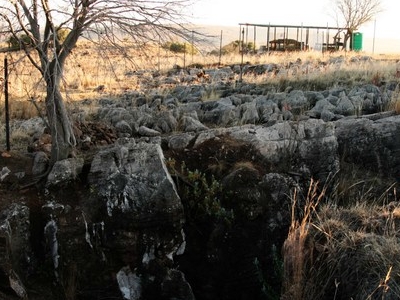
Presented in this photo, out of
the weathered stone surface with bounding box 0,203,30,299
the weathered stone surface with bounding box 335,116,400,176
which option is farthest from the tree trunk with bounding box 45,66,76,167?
the weathered stone surface with bounding box 335,116,400,176

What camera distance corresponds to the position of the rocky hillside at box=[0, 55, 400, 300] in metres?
5.10

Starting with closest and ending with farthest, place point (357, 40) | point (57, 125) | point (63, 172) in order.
→ point (63, 172) → point (57, 125) → point (357, 40)

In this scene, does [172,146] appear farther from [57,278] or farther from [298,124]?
[57,278]

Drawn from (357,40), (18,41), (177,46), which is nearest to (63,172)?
(18,41)

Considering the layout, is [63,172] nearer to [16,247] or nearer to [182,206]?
[16,247]

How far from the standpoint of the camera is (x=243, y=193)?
19.0 feet

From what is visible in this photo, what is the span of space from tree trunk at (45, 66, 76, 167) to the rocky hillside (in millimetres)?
245

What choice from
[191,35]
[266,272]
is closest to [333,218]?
[266,272]

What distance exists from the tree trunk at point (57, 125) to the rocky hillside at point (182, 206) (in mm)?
245

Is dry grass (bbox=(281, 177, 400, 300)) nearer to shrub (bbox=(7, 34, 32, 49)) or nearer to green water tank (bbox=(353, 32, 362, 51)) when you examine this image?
shrub (bbox=(7, 34, 32, 49))

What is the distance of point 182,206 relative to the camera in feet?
18.0

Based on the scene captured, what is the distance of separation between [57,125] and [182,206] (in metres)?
1.81

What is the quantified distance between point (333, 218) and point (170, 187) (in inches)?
68.5

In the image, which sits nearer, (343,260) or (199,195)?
(343,260)
